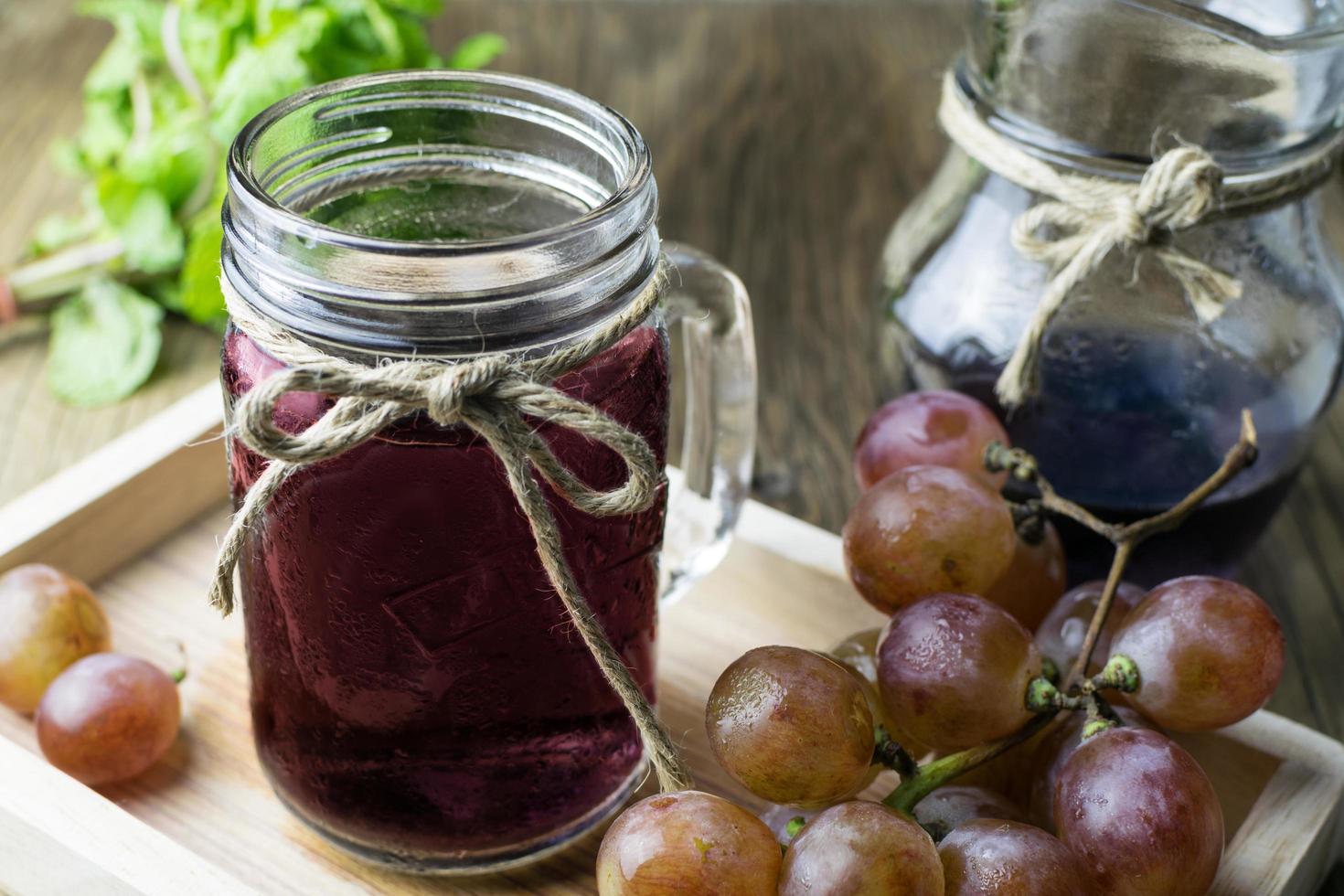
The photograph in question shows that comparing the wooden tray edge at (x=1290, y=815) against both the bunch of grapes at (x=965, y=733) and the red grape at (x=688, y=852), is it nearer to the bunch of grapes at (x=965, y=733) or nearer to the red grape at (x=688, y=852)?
the bunch of grapes at (x=965, y=733)

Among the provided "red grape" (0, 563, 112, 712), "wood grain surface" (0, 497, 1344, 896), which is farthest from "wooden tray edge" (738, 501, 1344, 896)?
"red grape" (0, 563, 112, 712)

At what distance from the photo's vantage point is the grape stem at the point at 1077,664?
1.90ft

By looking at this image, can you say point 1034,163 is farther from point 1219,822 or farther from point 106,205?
point 106,205

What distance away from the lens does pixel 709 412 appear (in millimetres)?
745

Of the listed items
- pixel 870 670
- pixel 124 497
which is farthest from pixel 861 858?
pixel 124 497

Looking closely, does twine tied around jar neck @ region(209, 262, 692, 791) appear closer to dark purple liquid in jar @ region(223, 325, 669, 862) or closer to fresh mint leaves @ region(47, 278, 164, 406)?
dark purple liquid in jar @ region(223, 325, 669, 862)

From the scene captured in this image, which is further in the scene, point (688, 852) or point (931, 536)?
point (931, 536)

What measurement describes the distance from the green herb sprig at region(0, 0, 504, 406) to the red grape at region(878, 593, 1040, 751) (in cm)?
67

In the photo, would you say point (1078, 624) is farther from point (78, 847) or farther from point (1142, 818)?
point (78, 847)

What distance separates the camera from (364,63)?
3.71 ft

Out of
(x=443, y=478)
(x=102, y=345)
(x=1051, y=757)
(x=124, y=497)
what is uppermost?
(x=443, y=478)

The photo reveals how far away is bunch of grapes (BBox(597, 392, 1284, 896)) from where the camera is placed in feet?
1.70

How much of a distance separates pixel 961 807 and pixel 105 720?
1.26 ft

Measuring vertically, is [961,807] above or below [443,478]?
below
